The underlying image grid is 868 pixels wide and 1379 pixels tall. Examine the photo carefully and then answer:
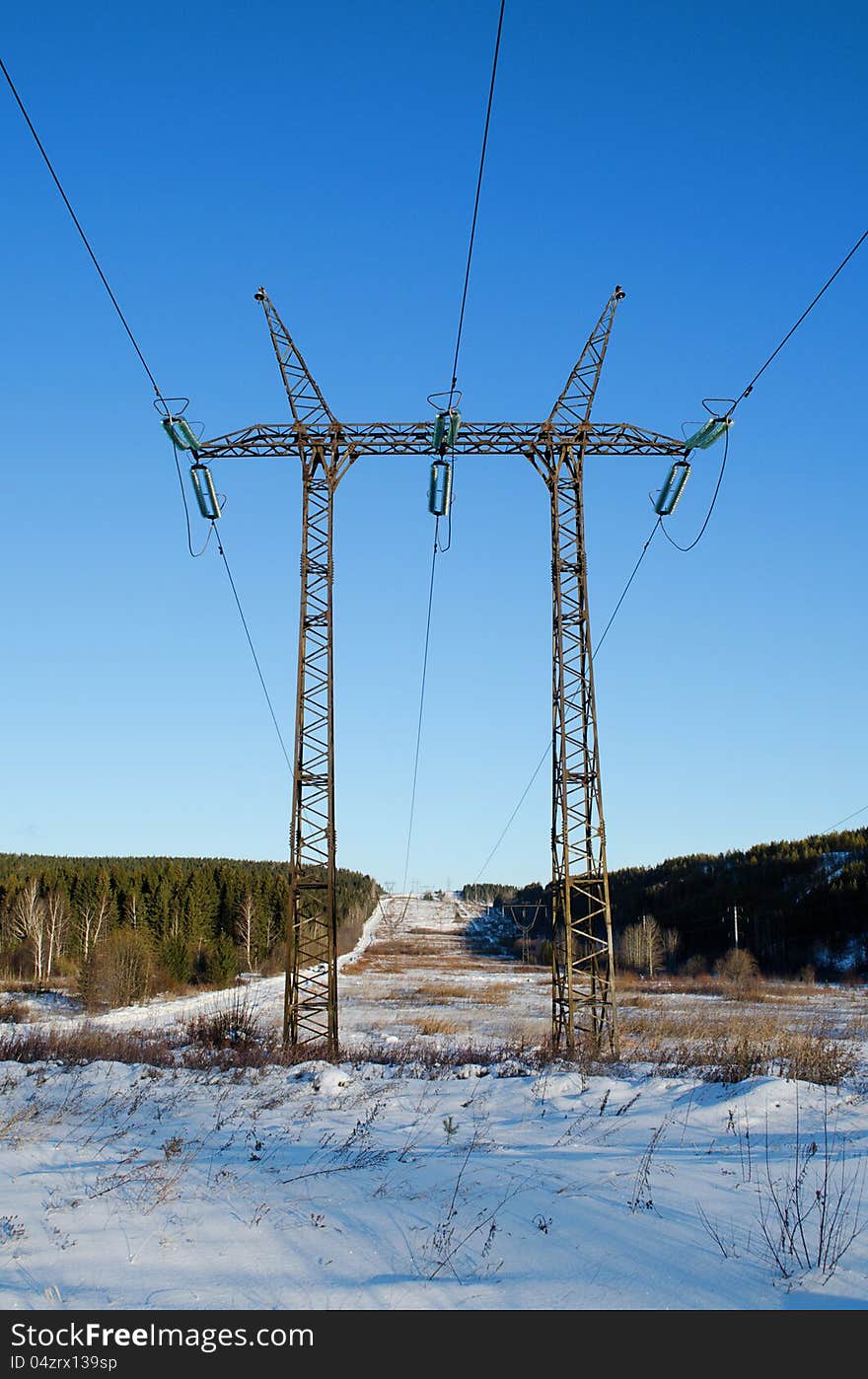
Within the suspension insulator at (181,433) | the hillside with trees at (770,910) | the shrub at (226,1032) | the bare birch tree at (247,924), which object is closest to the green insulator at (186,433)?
the suspension insulator at (181,433)

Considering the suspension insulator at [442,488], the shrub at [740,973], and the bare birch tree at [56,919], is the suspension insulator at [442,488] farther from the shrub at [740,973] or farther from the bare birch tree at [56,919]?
the bare birch tree at [56,919]

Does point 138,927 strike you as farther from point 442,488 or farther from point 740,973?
point 442,488

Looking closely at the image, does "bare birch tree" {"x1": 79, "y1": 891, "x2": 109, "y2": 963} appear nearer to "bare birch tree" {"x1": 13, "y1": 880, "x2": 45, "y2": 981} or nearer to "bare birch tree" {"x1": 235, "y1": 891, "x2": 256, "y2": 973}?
"bare birch tree" {"x1": 13, "y1": 880, "x2": 45, "y2": 981}

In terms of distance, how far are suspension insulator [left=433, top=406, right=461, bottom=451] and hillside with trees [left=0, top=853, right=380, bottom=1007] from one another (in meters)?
39.7

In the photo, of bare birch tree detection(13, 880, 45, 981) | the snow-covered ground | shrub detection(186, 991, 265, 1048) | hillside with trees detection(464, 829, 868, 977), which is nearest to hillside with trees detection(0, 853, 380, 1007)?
bare birch tree detection(13, 880, 45, 981)

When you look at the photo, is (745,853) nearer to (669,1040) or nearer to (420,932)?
(420,932)

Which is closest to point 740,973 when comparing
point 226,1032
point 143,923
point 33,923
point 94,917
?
point 143,923

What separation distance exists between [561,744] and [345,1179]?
12.5 m

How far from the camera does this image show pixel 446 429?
760 inches

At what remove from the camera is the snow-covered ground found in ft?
16.9

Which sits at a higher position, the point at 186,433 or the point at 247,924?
the point at 186,433

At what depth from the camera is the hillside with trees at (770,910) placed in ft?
260

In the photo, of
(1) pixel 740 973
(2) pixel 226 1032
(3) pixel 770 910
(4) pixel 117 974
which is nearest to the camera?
(2) pixel 226 1032

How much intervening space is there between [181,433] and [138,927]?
2830 inches
